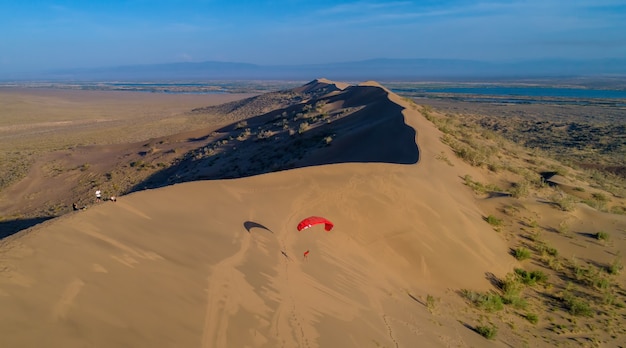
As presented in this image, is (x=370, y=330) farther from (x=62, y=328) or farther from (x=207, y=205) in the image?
(x=207, y=205)

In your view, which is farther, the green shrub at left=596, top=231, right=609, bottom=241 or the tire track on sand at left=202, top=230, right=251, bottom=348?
the green shrub at left=596, top=231, right=609, bottom=241

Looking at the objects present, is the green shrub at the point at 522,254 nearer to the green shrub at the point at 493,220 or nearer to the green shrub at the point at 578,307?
the green shrub at the point at 493,220

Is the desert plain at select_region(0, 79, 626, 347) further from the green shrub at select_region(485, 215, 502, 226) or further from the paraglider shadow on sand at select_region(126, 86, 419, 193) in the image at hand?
the paraglider shadow on sand at select_region(126, 86, 419, 193)

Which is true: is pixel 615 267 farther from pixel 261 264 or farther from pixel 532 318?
pixel 261 264

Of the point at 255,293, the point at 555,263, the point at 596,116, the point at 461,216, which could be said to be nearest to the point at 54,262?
the point at 255,293

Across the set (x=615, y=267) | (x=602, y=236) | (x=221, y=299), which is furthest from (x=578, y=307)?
(x=221, y=299)

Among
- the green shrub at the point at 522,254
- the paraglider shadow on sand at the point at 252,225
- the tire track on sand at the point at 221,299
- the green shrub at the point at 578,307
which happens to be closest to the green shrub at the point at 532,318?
the green shrub at the point at 578,307

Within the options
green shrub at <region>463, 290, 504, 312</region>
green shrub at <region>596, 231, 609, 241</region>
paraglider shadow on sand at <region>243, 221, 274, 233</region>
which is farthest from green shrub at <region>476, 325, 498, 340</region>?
green shrub at <region>596, 231, 609, 241</region>
